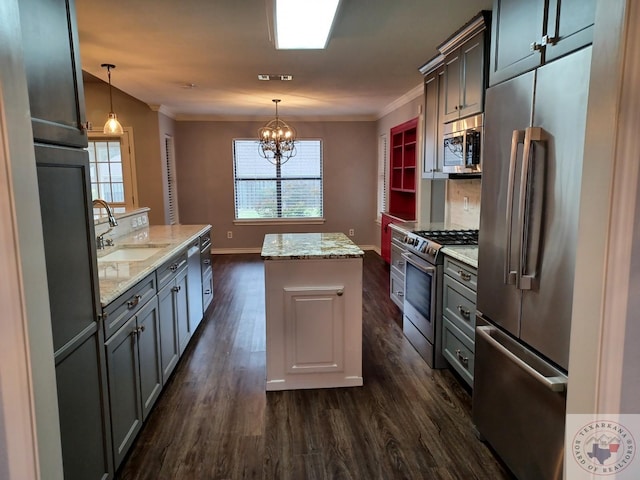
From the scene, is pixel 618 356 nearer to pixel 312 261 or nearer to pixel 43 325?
pixel 43 325

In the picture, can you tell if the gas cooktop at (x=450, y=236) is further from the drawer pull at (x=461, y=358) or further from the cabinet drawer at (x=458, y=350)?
the drawer pull at (x=461, y=358)

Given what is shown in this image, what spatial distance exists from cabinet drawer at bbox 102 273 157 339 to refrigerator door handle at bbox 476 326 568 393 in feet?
5.63

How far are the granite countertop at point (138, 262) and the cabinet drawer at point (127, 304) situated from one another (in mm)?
35

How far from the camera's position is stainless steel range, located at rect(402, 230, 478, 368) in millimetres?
2914

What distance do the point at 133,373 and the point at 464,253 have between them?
1996 millimetres

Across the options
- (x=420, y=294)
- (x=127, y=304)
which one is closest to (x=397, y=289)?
(x=420, y=294)

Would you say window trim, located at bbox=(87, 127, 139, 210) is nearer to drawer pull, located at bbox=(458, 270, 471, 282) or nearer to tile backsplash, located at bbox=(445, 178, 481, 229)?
tile backsplash, located at bbox=(445, 178, 481, 229)

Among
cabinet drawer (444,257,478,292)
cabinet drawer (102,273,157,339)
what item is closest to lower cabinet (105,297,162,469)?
cabinet drawer (102,273,157,339)

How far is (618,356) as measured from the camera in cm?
95

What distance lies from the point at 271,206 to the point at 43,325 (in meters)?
6.65

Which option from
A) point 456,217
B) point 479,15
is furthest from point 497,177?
point 456,217

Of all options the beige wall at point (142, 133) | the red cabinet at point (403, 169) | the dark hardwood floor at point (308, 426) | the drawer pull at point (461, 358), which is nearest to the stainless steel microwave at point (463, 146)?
the drawer pull at point (461, 358)

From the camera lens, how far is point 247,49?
3.39 metres

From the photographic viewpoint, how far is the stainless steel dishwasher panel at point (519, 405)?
5.02 ft
